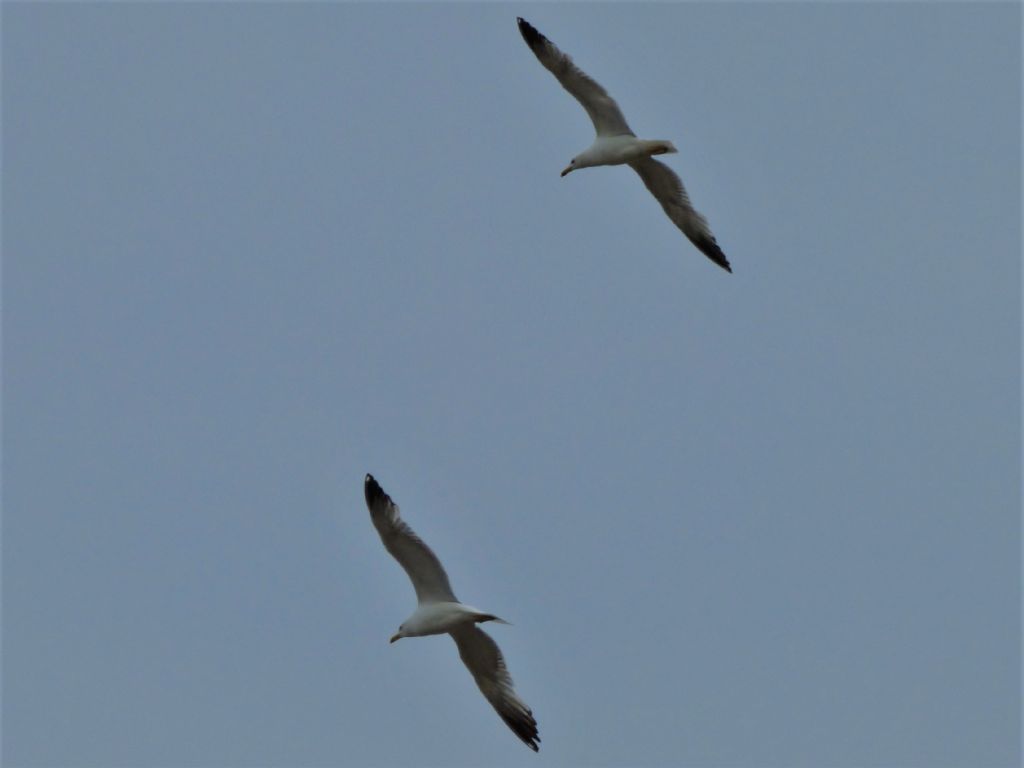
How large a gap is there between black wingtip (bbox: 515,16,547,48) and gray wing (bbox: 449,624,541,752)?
6502mm

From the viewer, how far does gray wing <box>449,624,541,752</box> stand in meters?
20.3

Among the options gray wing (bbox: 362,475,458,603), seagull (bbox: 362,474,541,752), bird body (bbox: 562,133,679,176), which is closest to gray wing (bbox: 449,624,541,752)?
seagull (bbox: 362,474,541,752)

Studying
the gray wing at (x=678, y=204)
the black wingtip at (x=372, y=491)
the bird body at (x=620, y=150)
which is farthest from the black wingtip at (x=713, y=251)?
the black wingtip at (x=372, y=491)

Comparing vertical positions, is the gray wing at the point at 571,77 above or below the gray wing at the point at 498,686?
above

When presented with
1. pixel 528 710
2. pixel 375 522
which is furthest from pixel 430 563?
pixel 528 710

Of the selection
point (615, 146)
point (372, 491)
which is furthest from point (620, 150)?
point (372, 491)

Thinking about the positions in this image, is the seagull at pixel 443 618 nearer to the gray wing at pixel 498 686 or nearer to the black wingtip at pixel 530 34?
the gray wing at pixel 498 686

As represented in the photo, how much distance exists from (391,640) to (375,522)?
4.71 feet

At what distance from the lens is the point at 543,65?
21.6 m

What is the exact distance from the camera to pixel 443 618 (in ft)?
65.1

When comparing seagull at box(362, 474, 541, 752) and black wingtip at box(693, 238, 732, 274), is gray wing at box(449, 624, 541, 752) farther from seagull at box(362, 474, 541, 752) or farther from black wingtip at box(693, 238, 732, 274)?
black wingtip at box(693, 238, 732, 274)

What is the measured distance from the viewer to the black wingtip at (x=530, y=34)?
21500 millimetres

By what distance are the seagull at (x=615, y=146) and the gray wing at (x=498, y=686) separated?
5.66 metres

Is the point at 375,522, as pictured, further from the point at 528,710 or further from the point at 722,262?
the point at 722,262
